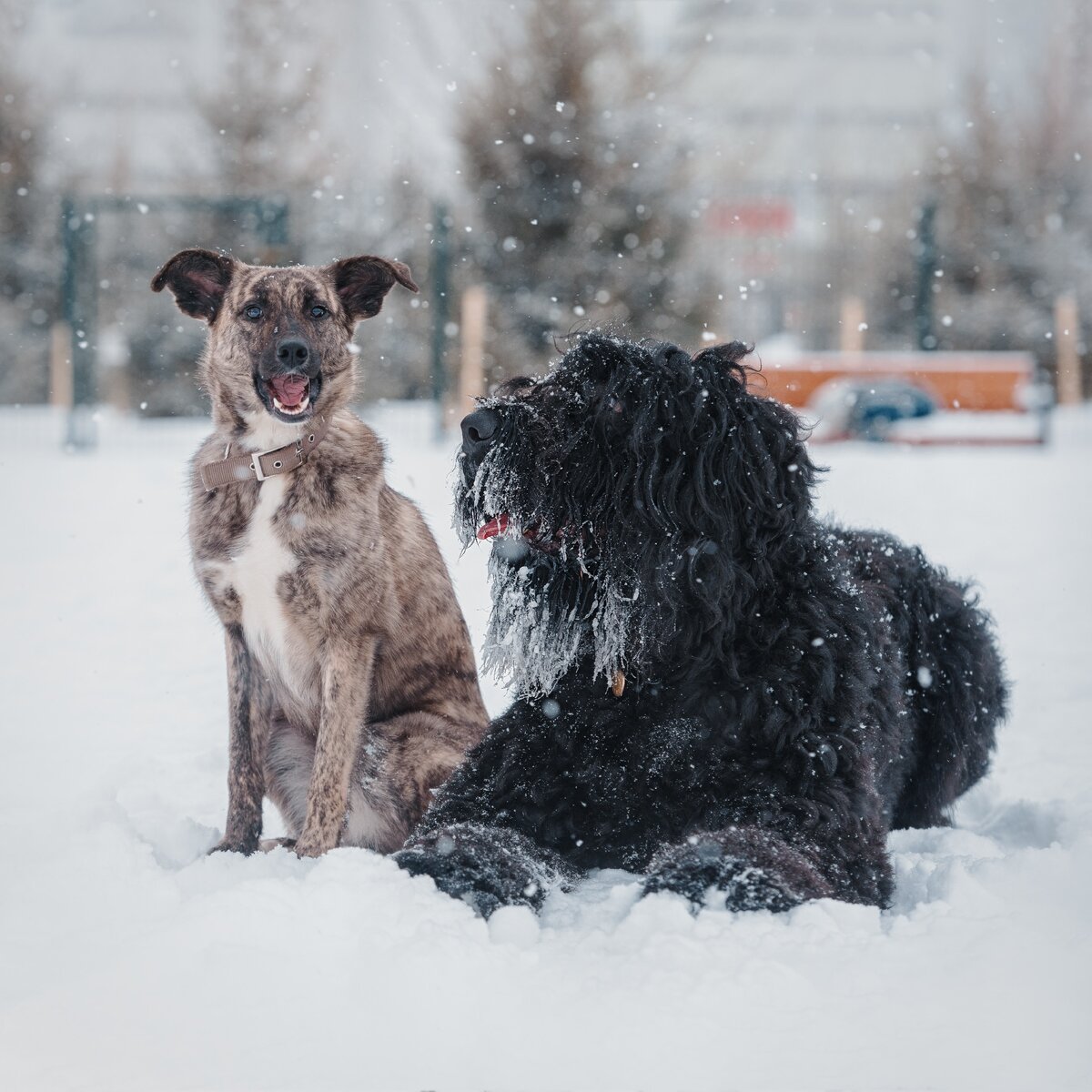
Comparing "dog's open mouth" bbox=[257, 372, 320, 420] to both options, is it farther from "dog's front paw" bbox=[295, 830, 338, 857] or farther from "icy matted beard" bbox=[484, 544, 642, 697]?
"dog's front paw" bbox=[295, 830, 338, 857]

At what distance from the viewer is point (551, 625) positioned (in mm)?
2766

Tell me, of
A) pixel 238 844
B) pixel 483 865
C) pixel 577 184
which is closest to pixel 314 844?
pixel 238 844

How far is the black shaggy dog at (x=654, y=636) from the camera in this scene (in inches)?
103

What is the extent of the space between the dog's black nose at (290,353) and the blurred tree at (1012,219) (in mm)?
17103

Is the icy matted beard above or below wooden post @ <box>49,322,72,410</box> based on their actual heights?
below

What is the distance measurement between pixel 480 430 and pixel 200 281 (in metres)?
1.31

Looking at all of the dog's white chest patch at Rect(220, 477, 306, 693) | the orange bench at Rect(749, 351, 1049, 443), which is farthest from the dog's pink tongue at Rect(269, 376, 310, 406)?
the orange bench at Rect(749, 351, 1049, 443)

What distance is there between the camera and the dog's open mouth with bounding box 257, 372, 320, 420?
3.19 m

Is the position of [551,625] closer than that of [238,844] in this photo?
Yes

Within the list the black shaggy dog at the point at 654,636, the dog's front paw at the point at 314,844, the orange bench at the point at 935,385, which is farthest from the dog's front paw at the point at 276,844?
the orange bench at the point at 935,385

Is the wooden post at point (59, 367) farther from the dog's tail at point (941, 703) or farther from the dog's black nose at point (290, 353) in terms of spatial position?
the dog's tail at point (941, 703)

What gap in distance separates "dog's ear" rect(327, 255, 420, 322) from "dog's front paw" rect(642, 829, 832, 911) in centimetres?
186

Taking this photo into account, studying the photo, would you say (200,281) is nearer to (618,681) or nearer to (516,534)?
(516,534)

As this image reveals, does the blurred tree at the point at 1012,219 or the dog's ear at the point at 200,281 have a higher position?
the blurred tree at the point at 1012,219
